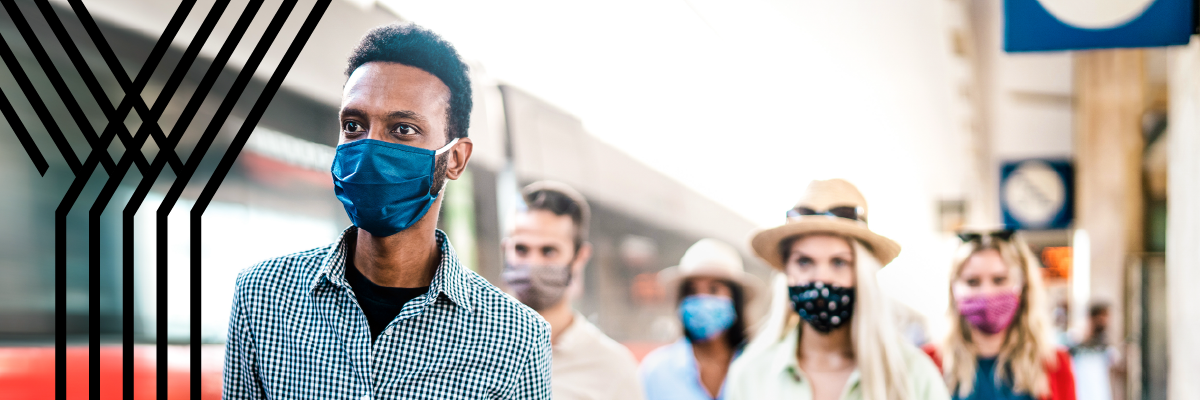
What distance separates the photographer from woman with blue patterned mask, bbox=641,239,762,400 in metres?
2.70

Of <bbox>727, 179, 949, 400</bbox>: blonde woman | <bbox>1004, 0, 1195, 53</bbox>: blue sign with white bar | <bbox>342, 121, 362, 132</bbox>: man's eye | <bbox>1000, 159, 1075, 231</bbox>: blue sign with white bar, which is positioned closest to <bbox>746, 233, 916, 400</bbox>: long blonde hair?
<bbox>727, 179, 949, 400</bbox>: blonde woman

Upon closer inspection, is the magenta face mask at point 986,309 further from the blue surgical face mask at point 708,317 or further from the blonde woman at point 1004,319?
the blue surgical face mask at point 708,317

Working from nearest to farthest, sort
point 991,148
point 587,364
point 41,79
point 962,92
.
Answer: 1. point 587,364
2. point 41,79
3. point 962,92
4. point 991,148

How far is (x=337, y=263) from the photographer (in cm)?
196

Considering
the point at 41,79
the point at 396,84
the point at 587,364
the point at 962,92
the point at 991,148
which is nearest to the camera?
the point at 396,84

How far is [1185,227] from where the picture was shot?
323 cm

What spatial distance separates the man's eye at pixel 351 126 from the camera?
1.91 m

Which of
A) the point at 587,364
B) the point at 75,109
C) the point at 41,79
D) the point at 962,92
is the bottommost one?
the point at 587,364

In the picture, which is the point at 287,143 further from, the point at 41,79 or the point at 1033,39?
the point at 1033,39

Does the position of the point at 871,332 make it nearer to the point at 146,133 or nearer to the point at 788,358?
the point at 788,358

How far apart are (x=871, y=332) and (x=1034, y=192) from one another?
5.05m

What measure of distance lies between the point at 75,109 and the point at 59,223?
0.27 metres

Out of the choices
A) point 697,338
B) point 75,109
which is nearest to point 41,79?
point 75,109

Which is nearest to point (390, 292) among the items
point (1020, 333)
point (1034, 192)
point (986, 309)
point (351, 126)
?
point (351, 126)
